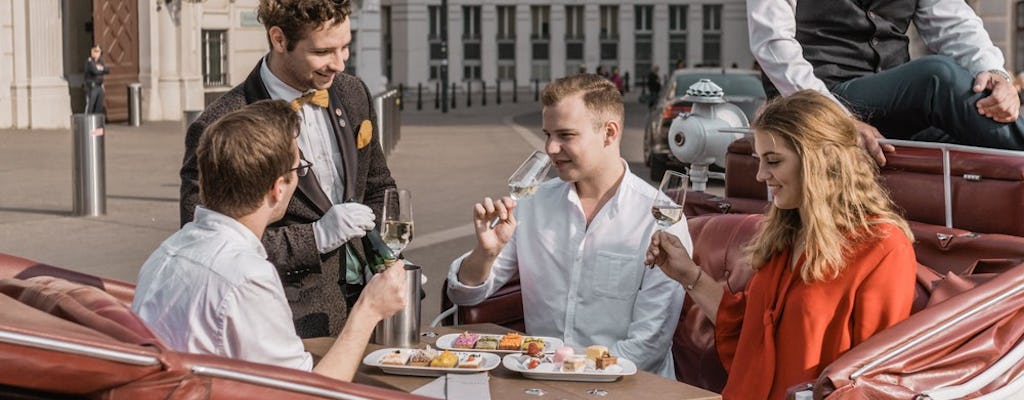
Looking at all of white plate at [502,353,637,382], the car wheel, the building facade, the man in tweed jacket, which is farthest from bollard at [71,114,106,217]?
white plate at [502,353,637,382]

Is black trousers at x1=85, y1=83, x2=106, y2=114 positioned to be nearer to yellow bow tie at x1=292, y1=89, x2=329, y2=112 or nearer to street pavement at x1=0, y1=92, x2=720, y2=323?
street pavement at x1=0, y1=92, x2=720, y2=323

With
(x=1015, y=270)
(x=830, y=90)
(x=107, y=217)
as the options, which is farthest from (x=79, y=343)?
(x=107, y=217)

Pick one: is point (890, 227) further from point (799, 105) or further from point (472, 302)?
point (472, 302)

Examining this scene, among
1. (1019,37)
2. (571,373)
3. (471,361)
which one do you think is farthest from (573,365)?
(1019,37)

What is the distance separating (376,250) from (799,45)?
1.88m

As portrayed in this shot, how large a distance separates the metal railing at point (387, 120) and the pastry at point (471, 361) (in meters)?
14.7

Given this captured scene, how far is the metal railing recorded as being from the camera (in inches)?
829

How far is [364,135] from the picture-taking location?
5.49 m

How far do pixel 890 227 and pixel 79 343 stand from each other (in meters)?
2.53

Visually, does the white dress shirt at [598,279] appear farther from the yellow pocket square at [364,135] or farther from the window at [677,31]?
the window at [677,31]

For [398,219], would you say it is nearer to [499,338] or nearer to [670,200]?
[499,338]

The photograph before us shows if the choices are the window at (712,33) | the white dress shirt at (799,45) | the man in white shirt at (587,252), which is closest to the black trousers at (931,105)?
the white dress shirt at (799,45)

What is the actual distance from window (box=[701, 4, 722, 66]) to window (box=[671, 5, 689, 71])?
1.19 m

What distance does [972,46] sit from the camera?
19.9 ft
